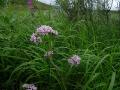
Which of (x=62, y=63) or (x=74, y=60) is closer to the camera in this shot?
(x=74, y=60)

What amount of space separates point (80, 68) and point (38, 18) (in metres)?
2.26

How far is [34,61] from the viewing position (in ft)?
11.3

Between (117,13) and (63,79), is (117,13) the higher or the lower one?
the higher one

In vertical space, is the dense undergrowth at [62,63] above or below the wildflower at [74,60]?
below

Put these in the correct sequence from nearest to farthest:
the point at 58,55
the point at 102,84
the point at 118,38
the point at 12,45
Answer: the point at 102,84
the point at 58,55
the point at 12,45
the point at 118,38

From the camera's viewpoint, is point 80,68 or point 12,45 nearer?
point 80,68

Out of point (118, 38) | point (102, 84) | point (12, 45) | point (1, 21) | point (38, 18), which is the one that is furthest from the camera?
point (38, 18)

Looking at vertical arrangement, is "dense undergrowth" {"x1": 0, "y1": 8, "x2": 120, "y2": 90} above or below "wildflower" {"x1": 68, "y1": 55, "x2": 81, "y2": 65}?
below

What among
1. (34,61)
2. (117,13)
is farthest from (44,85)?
(117,13)

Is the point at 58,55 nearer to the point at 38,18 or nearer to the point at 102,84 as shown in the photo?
the point at 102,84

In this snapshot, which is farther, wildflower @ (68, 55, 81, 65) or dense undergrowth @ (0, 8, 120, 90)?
dense undergrowth @ (0, 8, 120, 90)

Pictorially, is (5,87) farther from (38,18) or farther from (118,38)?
(38,18)

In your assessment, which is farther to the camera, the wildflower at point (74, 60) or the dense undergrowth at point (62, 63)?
the dense undergrowth at point (62, 63)

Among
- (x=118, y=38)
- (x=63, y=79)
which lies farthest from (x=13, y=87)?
(x=118, y=38)
